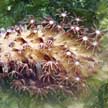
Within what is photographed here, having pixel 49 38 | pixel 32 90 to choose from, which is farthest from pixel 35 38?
pixel 32 90

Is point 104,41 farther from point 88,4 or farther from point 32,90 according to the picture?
point 32,90

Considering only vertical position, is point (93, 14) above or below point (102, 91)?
above

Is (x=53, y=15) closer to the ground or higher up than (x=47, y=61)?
higher up
